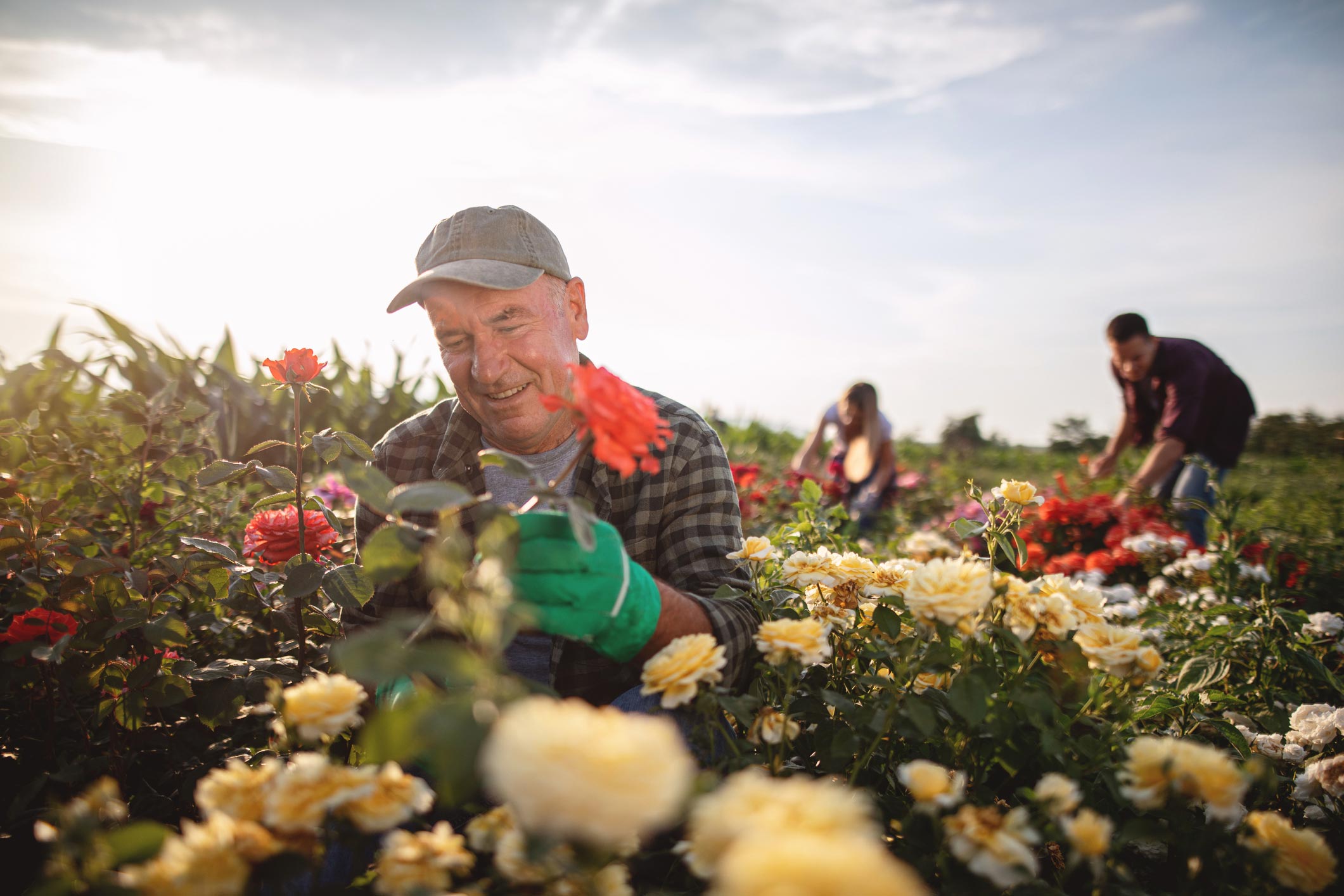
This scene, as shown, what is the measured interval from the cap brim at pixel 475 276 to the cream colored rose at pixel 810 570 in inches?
30.6

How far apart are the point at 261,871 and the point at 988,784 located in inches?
43.9

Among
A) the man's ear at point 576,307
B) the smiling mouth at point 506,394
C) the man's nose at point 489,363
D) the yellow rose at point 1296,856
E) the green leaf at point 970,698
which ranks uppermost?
the man's ear at point 576,307

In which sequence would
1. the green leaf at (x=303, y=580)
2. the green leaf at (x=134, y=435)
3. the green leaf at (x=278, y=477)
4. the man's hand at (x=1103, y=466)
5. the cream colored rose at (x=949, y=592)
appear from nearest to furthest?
the cream colored rose at (x=949, y=592) → the green leaf at (x=303, y=580) → the green leaf at (x=278, y=477) → the green leaf at (x=134, y=435) → the man's hand at (x=1103, y=466)

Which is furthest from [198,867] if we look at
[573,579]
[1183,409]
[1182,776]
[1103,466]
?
[1103,466]

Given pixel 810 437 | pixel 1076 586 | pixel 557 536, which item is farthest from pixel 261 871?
pixel 810 437

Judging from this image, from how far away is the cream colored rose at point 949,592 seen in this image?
2.79 ft

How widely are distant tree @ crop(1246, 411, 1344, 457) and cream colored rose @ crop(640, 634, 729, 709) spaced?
52.2ft

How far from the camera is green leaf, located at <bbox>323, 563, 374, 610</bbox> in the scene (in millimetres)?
1219

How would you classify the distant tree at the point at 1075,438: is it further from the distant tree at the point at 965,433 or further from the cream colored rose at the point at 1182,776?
the cream colored rose at the point at 1182,776

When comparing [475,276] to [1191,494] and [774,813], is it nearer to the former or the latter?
[774,813]

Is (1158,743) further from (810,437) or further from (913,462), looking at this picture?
(913,462)

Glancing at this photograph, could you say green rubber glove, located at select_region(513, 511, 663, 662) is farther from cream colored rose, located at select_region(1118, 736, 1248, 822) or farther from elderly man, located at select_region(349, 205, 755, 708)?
cream colored rose, located at select_region(1118, 736, 1248, 822)

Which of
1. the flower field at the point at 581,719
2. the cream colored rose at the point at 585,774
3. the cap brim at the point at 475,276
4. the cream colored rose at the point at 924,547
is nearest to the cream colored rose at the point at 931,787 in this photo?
the flower field at the point at 581,719

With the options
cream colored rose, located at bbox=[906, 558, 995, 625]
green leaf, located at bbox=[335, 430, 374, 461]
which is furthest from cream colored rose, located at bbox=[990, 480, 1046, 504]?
green leaf, located at bbox=[335, 430, 374, 461]
